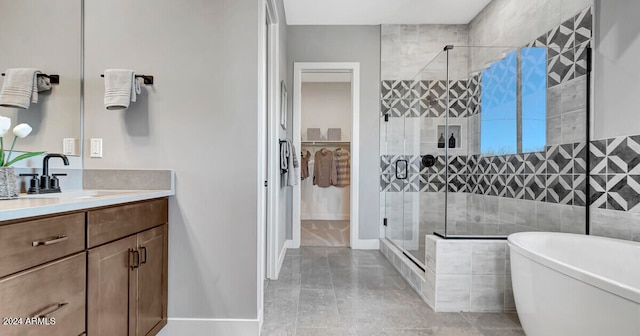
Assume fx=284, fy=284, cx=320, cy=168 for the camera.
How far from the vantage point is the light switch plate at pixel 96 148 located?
5.58 ft

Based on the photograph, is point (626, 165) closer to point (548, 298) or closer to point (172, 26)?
point (548, 298)

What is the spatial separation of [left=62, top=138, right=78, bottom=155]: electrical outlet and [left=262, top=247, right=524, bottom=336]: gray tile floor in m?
1.58

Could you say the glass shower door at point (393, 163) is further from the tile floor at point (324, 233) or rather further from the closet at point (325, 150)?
the closet at point (325, 150)

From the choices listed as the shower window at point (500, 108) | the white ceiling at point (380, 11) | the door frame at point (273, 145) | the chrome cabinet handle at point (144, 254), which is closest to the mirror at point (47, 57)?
the chrome cabinet handle at point (144, 254)

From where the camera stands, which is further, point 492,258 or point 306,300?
point 306,300

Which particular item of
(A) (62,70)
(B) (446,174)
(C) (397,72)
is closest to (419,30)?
(C) (397,72)

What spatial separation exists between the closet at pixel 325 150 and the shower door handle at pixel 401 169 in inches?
83.6

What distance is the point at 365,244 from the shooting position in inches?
147

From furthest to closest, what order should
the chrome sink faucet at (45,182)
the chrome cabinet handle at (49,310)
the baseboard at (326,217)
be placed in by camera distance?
the baseboard at (326,217)
the chrome sink faucet at (45,182)
the chrome cabinet handle at (49,310)

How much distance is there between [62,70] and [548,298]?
2.88 meters

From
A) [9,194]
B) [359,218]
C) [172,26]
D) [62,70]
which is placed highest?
[172,26]

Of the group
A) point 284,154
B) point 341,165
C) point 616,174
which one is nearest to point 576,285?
point 616,174

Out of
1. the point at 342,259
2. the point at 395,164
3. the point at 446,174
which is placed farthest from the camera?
the point at 395,164

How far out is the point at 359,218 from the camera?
3748 mm
